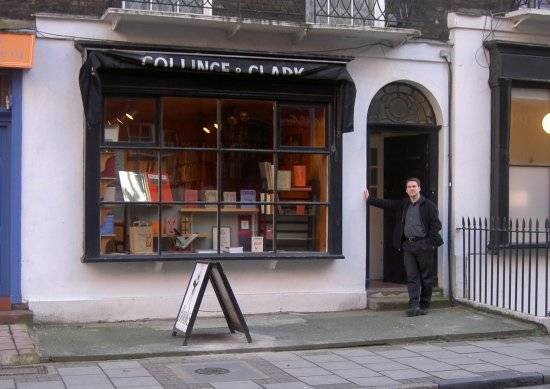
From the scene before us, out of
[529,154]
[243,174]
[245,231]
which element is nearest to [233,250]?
[245,231]

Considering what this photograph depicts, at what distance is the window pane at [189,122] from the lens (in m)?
11.2

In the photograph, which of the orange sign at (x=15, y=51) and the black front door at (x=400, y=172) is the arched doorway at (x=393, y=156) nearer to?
the black front door at (x=400, y=172)

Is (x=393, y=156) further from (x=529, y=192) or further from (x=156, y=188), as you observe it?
(x=156, y=188)

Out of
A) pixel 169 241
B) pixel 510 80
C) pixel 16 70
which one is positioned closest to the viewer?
pixel 16 70

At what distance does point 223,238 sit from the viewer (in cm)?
1152

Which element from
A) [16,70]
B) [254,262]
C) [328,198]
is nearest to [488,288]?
[328,198]

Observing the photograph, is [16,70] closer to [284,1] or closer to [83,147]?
[83,147]

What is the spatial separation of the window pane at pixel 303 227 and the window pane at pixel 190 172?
1.15 m

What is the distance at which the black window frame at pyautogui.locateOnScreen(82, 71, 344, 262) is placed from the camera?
35.1 feet

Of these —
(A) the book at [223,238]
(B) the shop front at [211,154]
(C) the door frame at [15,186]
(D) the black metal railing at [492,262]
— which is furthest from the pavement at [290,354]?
(B) the shop front at [211,154]

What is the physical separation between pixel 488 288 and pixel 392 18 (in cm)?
425

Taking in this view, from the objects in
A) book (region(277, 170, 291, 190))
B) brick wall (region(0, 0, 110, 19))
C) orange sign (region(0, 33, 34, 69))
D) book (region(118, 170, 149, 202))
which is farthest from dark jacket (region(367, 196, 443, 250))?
Result: orange sign (region(0, 33, 34, 69))

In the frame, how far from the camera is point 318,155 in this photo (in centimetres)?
1185

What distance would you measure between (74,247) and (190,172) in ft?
6.05
